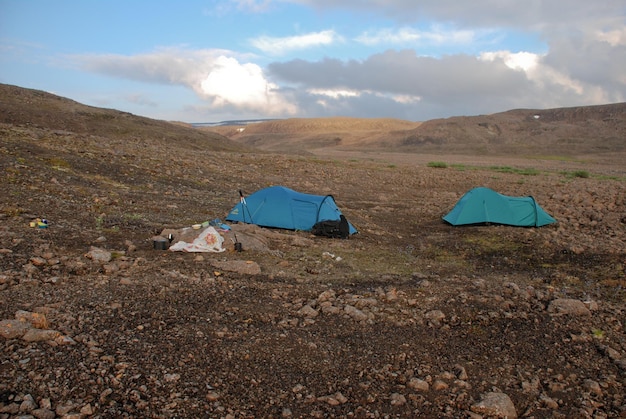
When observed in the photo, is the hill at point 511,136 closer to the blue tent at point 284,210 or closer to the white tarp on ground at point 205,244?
the blue tent at point 284,210

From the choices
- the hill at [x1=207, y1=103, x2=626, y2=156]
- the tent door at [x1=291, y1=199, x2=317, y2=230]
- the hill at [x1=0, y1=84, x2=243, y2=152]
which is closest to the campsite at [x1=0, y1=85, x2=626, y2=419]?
the tent door at [x1=291, y1=199, x2=317, y2=230]

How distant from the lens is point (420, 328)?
5.72m

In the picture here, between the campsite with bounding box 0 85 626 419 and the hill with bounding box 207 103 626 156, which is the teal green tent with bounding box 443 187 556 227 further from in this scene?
the hill with bounding box 207 103 626 156

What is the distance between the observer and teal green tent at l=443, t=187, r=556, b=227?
12.7 metres

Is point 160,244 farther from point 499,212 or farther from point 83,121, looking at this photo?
point 83,121

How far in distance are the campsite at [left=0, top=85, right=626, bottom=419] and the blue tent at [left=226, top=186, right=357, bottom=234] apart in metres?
0.10

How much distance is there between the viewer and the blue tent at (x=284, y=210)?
1087cm

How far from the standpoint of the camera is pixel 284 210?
35.8ft

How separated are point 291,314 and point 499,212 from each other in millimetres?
8742

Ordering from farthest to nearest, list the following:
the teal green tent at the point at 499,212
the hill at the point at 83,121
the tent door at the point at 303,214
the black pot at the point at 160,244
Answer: the hill at the point at 83,121 < the teal green tent at the point at 499,212 < the tent door at the point at 303,214 < the black pot at the point at 160,244

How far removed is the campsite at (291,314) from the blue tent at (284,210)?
98mm

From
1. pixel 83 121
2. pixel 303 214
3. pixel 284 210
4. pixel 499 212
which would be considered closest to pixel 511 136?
pixel 83 121

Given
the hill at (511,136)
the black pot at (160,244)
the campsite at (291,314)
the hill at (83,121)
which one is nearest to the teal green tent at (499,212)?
the campsite at (291,314)

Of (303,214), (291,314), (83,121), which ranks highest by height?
(83,121)
